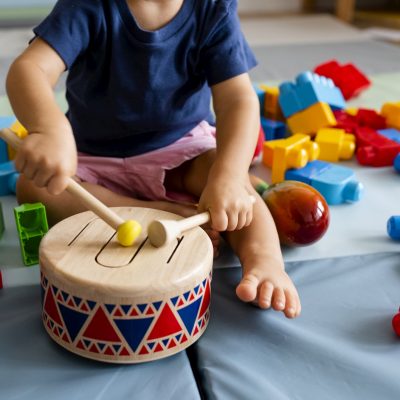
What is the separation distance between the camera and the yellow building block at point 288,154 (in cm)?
96

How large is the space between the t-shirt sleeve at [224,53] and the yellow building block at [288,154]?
7.6 inches

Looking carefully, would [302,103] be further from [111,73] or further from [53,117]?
[53,117]

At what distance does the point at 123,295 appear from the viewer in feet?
1.73

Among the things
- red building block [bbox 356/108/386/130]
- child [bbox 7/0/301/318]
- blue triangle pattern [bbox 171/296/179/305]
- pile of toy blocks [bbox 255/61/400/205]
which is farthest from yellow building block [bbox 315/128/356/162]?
blue triangle pattern [bbox 171/296/179/305]

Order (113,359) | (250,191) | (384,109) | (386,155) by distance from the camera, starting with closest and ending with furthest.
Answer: (113,359) < (250,191) < (386,155) < (384,109)

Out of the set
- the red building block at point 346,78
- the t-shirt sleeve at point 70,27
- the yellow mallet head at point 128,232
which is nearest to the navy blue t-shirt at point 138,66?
the t-shirt sleeve at point 70,27

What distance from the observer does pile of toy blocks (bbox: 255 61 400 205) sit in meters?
0.94

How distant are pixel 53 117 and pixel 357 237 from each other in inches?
18.1

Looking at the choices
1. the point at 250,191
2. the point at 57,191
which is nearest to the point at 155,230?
the point at 57,191

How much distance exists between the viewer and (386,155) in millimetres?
1066

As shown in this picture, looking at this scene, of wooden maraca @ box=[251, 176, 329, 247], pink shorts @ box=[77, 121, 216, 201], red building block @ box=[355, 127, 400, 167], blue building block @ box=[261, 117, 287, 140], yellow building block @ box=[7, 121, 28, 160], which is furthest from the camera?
blue building block @ box=[261, 117, 287, 140]

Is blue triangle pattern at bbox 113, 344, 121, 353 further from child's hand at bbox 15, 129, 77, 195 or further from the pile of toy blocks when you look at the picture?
the pile of toy blocks

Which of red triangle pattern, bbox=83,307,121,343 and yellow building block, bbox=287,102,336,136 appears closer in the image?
red triangle pattern, bbox=83,307,121,343

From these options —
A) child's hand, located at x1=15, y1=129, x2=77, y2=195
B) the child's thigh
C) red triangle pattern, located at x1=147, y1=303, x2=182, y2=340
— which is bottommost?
the child's thigh
